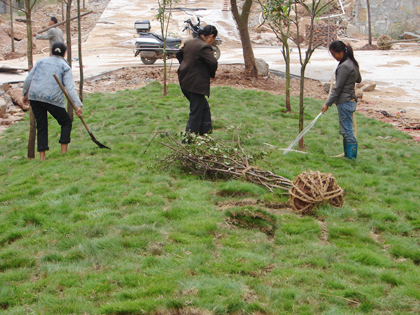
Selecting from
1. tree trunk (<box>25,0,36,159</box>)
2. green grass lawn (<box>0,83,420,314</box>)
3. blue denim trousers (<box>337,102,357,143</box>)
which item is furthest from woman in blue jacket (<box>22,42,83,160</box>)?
blue denim trousers (<box>337,102,357,143</box>)

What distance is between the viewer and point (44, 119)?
6941mm

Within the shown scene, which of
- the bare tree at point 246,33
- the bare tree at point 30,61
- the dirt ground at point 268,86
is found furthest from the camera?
the bare tree at point 246,33

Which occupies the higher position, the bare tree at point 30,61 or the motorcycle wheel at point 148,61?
the motorcycle wheel at point 148,61

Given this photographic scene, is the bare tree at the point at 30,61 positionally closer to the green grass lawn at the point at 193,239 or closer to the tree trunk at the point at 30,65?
the tree trunk at the point at 30,65

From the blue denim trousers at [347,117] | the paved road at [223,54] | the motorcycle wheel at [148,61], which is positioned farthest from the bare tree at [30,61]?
the motorcycle wheel at [148,61]

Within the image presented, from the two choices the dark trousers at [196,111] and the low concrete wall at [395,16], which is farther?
the low concrete wall at [395,16]

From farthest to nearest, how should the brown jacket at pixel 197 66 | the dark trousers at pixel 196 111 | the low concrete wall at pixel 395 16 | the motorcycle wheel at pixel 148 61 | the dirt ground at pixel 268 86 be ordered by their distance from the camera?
the low concrete wall at pixel 395 16
the motorcycle wheel at pixel 148 61
the dirt ground at pixel 268 86
the dark trousers at pixel 196 111
the brown jacket at pixel 197 66

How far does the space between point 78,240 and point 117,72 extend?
1218 cm

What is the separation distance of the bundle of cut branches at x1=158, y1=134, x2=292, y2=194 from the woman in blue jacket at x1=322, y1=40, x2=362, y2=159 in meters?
1.71

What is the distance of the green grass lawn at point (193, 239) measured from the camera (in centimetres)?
321

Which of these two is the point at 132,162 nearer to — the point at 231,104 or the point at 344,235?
the point at 344,235

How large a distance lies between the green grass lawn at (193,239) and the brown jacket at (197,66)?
1176 millimetres

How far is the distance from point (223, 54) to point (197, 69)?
50.4 feet

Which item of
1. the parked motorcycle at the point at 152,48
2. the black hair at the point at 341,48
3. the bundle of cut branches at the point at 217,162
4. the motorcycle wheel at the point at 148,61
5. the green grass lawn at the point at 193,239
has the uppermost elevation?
the parked motorcycle at the point at 152,48
